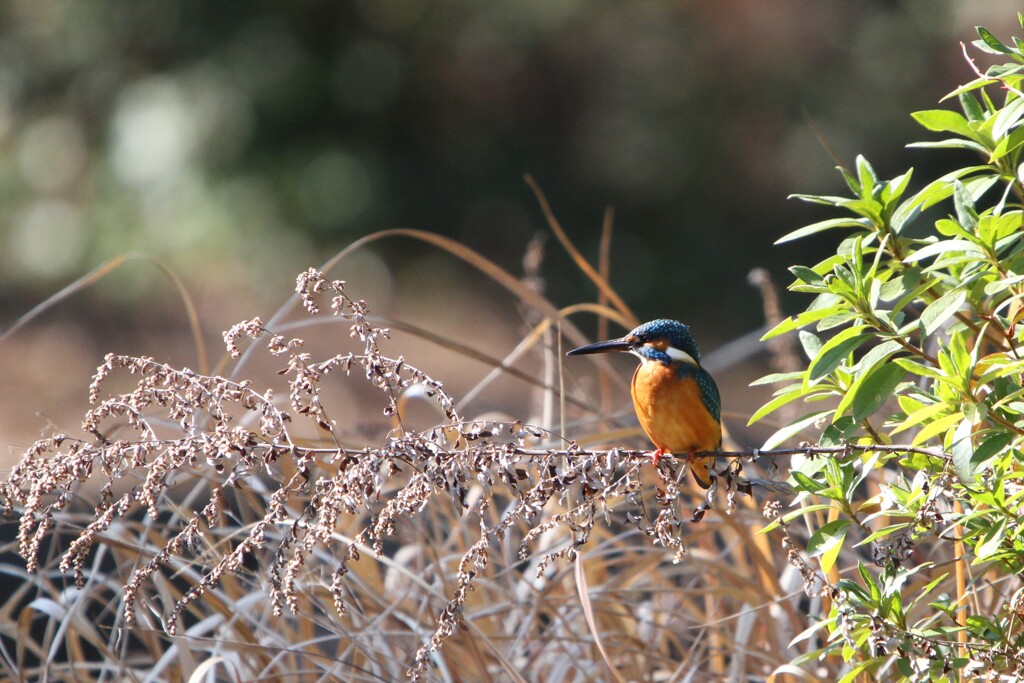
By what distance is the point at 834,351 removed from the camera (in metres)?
1.37

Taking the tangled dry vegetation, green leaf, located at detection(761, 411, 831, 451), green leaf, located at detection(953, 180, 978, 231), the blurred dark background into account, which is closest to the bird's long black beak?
the tangled dry vegetation

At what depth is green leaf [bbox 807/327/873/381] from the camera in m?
1.35

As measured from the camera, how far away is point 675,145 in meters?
9.87

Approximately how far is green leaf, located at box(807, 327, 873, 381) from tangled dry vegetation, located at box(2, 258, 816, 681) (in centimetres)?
19

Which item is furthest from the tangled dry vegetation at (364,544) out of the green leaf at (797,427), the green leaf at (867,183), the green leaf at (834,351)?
the green leaf at (867,183)

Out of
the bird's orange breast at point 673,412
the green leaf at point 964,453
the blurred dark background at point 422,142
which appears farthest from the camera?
the blurred dark background at point 422,142

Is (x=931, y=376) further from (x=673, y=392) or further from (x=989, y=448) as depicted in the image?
(x=673, y=392)

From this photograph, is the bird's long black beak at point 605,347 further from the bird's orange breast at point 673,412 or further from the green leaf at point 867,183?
the green leaf at point 867,183

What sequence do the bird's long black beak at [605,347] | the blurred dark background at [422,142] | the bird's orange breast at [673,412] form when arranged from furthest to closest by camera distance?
the blurred dark background at [422,142] < the bird's orange breast at [673,412] < the bird's long black beak at [605,347]

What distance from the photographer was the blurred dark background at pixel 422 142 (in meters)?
8.50

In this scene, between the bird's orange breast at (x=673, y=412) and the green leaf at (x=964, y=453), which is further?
the bird's orange breast at (x=673, y=412)

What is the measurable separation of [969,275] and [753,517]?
4.50ft

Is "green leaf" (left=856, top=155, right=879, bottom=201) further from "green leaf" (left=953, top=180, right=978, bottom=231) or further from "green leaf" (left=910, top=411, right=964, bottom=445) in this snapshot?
"green leaf" (left=910, top=411, right=964, bottom=445)

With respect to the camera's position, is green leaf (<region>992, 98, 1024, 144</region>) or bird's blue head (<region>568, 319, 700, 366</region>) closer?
green leaf (<region>992, 98, 1024, 144</region>)
